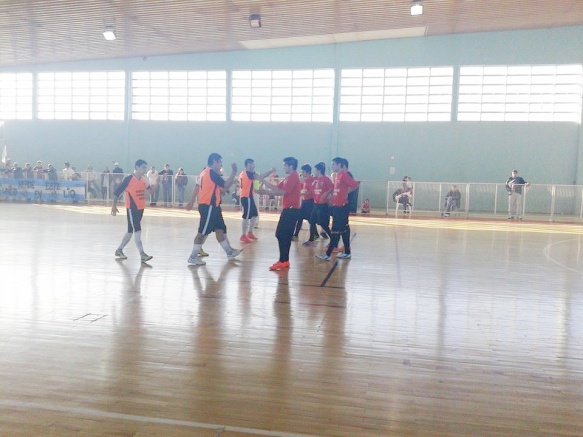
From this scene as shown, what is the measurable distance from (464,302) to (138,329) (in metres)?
3.99

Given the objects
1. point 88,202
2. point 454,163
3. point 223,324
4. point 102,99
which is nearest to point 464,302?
point 223,324

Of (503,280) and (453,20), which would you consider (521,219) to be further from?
(503,280)

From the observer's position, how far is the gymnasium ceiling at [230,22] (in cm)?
1772

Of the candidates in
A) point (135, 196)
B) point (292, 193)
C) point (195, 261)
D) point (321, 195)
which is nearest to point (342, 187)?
point (321, 195)

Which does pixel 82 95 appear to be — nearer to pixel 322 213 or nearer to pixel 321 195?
pixel 322 213

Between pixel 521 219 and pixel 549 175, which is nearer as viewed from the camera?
pixel 521 219

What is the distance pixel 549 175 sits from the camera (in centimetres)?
2420

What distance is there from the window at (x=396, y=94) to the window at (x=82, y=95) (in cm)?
1167

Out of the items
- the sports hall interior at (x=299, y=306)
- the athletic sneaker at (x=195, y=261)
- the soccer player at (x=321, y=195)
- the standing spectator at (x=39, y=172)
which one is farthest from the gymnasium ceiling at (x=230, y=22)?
the athletic sneaker at (x=195, y=261)

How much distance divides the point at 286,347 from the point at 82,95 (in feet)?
88.1

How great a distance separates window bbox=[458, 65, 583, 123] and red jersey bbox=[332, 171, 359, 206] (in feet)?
54.9

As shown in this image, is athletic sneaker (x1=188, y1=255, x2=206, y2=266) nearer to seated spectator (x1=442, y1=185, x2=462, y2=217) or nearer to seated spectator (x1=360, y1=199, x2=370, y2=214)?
seated spectator (x1=360, y1=199, x2=370, y2=214)

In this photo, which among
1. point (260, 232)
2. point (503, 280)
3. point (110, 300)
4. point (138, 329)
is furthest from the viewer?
point (260, 232)

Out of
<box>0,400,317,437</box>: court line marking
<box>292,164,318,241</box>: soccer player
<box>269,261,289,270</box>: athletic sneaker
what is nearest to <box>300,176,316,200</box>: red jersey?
<box>292,164,318,241</box>: soccer player
